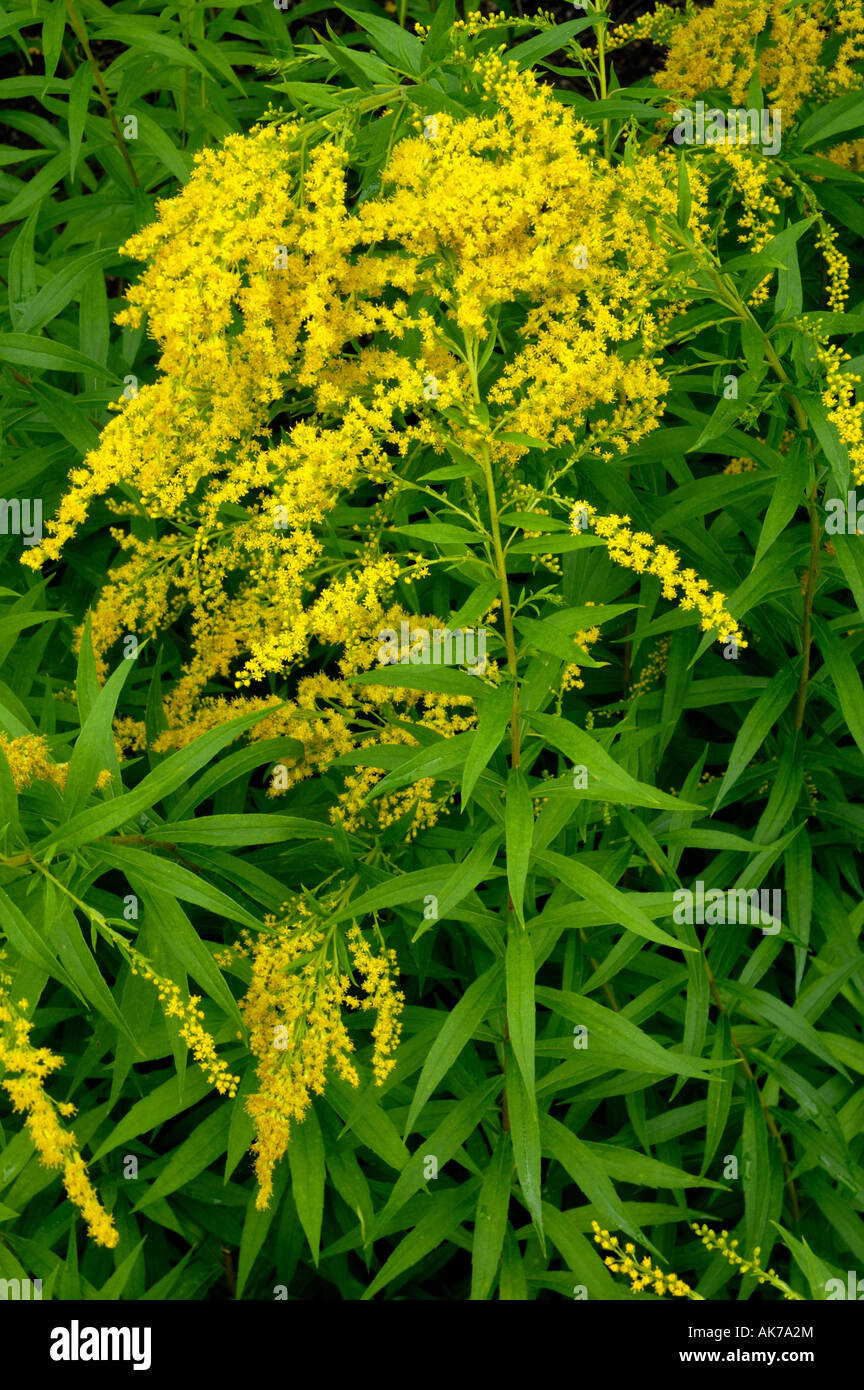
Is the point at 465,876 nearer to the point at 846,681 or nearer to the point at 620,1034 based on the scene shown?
the point at 620,1034

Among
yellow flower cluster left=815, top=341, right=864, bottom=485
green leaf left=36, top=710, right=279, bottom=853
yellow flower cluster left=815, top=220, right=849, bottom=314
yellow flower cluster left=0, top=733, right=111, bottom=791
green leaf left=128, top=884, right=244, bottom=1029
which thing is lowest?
green leaf left=128, top=884, right=244, bottom=1029

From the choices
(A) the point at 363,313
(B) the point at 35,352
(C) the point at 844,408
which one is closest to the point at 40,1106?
(A) the point at 363,313

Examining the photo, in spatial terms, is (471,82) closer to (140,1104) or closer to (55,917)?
(55,917)

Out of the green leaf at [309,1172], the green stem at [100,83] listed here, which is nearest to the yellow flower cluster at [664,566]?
the green leaf at [309,1172]

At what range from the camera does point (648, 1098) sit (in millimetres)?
3264

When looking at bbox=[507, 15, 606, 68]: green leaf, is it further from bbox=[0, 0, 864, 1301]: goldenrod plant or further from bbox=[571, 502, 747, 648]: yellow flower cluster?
bbox=[571, 502, 747, 648]: yellow flower cluster

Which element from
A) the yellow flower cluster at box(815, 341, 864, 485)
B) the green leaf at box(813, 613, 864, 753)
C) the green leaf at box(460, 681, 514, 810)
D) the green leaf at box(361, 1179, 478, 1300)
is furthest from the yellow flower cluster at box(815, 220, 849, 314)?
the green leaf at box(361, 1179, 478, 1300)

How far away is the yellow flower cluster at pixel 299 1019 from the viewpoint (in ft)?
7.43

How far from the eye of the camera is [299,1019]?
2.29 m

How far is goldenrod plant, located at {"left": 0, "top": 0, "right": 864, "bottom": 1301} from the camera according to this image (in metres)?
2.23

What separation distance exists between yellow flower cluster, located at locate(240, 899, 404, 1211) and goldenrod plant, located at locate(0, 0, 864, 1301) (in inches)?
0.5

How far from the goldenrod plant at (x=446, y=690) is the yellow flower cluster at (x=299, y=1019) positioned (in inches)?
0.5
